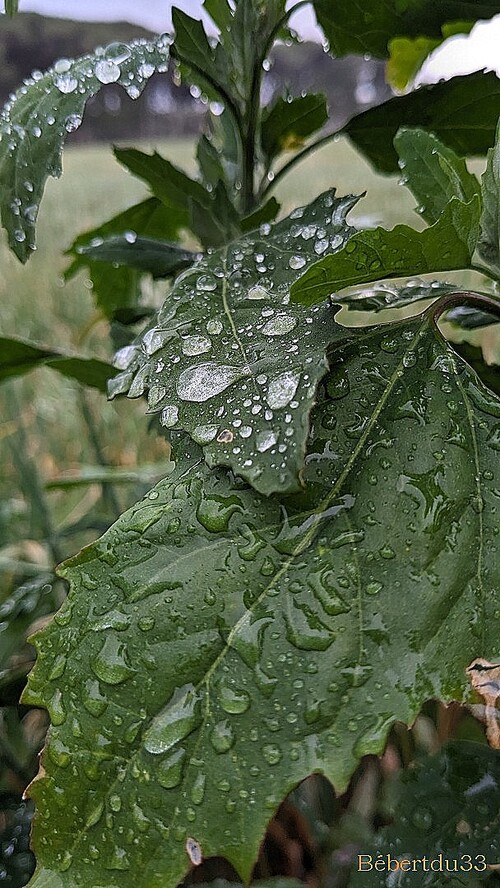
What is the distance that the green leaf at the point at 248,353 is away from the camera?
0.28 meters

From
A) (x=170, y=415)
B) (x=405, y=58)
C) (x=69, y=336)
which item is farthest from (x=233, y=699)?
(x=69, y=336)

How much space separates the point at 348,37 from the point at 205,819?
1.47ft

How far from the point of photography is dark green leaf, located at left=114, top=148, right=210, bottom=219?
17.9 inches

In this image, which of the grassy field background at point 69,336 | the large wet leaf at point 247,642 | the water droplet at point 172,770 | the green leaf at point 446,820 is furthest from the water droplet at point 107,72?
the green leaf at point 446,820

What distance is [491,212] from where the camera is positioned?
0.36 m

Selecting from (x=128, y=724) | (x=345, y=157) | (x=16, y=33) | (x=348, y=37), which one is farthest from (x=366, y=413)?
(x=16, y=33)

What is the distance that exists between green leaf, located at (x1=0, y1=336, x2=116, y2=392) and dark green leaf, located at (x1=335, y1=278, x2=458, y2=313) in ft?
0.62

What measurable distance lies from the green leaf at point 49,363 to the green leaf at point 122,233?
0.24 feet

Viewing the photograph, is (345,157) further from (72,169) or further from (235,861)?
(235,861)

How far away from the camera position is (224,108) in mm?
505

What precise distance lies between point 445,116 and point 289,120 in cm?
10

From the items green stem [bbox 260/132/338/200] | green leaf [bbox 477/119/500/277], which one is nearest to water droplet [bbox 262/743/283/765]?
green leaf [bbox 477/119/500/277]

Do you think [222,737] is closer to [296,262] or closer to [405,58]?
[296,262]

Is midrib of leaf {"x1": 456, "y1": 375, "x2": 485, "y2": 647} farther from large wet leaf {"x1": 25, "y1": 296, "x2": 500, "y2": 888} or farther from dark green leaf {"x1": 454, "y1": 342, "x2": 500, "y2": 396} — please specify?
dark green leaf {"x1": 454, "y1": 342, "x2": 500, "y2": 396}
